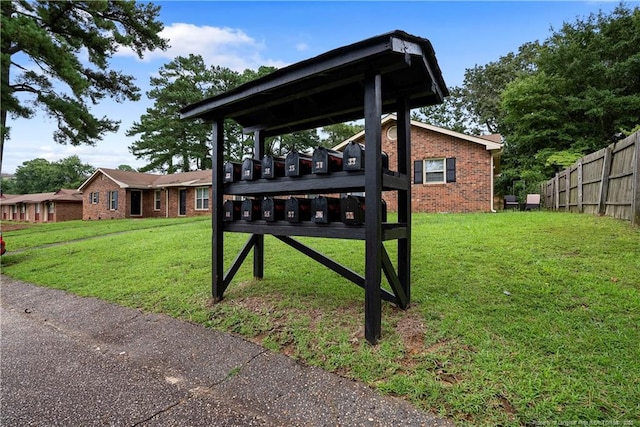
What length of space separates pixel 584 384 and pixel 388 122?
1238cm

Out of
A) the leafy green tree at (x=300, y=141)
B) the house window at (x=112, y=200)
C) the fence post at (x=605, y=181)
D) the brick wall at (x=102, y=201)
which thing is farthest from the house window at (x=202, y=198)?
the fence post at (x=605, y=181)

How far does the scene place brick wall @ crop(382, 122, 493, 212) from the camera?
40.4 feet

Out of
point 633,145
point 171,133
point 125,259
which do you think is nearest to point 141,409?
point 125,259

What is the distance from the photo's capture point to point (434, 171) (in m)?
13.1

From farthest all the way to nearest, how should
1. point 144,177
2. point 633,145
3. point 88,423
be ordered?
point 144,177
point 633,145
point 88,423

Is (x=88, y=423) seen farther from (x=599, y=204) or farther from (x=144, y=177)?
(x=144, y=177)

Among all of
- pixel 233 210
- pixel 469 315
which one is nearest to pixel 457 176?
pixel 469 315

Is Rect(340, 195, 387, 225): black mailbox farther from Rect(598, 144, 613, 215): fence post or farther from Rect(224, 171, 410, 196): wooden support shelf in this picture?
Rect(598, 144, 613, 215): fence post

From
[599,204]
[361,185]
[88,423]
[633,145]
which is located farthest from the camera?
[599,204]

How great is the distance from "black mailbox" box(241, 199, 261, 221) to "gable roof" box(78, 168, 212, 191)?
16.6m

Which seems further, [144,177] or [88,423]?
[144,177]

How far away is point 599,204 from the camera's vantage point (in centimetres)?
705

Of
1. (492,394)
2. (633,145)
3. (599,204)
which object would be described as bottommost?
(492,394)

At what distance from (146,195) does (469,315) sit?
23823mm
